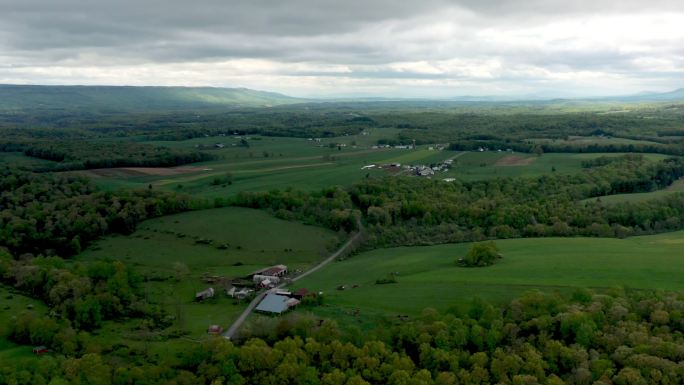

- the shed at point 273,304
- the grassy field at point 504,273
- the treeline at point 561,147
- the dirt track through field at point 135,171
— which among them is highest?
the treeline at point 561,147

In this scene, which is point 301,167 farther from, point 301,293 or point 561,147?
point 301,293

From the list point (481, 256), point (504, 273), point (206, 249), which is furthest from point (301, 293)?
point (206, 249)

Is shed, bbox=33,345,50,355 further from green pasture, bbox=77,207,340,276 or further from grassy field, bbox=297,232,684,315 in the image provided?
grassy field, bbox=297,232,684,315

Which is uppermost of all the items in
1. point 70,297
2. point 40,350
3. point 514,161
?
point 514,161

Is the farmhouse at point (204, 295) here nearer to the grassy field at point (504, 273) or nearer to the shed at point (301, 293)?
the shed at point (301, 293)

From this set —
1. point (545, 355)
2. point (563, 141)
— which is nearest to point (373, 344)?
point (545, 355)

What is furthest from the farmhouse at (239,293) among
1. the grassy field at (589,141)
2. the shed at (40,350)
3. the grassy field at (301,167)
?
the grassy field at (589,141)
